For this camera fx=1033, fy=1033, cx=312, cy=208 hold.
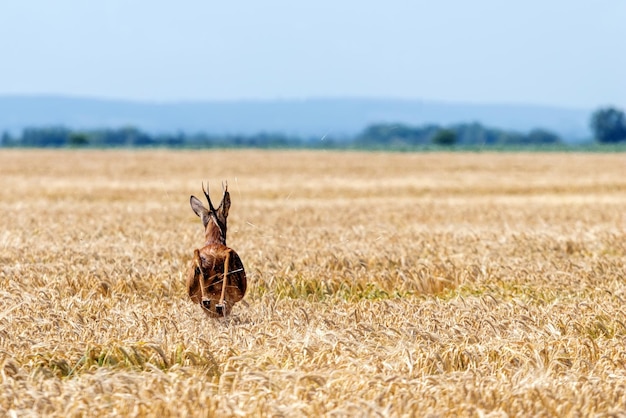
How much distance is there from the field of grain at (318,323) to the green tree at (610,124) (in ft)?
468

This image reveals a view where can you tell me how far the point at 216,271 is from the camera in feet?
25.9

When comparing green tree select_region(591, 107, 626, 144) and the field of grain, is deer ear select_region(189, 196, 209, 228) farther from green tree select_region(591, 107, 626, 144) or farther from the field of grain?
green tree select_region(591, 107, 626, 144)

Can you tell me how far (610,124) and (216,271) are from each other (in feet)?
518

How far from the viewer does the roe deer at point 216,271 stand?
25.8 feet

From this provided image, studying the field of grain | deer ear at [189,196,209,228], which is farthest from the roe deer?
the field of grain

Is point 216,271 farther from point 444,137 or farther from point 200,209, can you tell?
point 444,137

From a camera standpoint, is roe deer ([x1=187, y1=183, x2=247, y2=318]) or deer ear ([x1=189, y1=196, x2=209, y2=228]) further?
deer ear ([x1=189, y1=196, x2=209, y2=228])

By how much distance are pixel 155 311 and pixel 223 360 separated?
84.6 inches

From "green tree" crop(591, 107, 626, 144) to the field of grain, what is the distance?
143 m

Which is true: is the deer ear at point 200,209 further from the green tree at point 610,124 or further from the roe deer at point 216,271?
the green tree at point 610,124

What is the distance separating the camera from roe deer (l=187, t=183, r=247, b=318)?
786 cm

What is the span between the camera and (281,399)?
5.68 metres

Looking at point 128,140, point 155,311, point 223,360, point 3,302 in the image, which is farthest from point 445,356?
point 128,140

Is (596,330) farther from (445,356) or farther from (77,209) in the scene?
(77,209)
